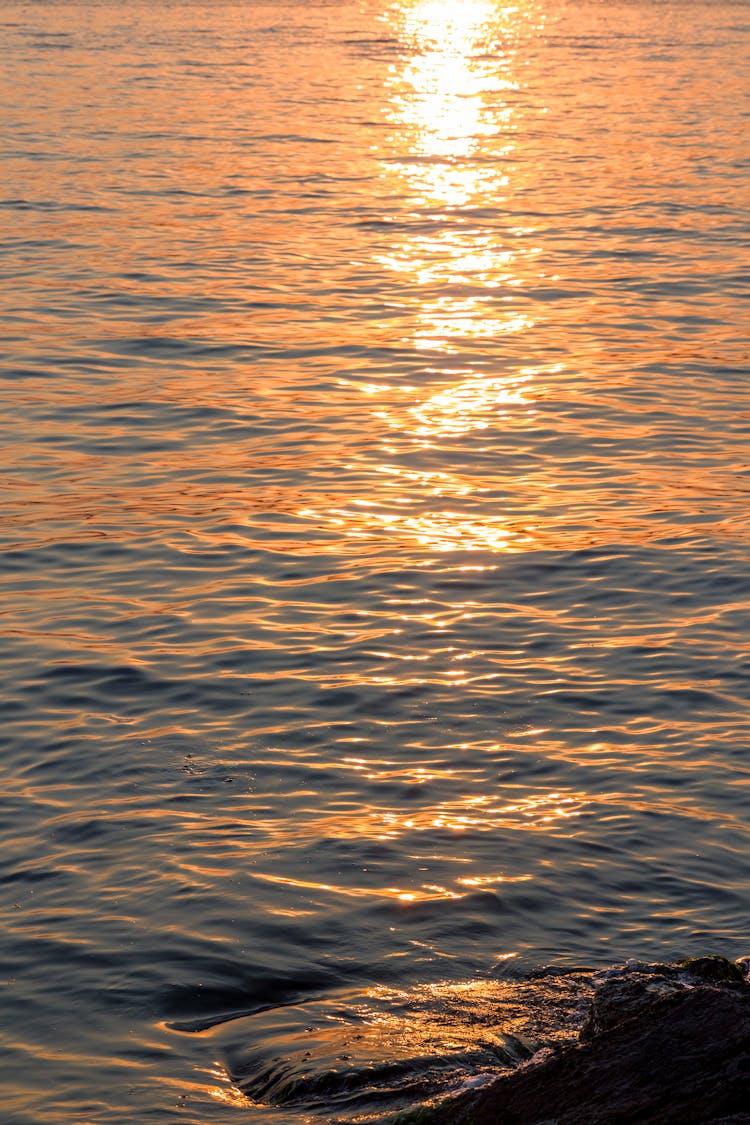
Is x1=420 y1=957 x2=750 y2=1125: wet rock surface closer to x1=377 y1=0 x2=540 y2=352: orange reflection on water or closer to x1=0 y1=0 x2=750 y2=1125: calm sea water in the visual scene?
x1=0 y1=0 x2=750 y2=1125: calm sea water

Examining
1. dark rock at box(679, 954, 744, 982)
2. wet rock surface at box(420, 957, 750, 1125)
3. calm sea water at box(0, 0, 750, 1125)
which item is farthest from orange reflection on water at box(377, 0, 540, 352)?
wet rock surface at box(420, 957, 750, 1125)

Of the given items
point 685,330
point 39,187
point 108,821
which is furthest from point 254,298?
point 108,821

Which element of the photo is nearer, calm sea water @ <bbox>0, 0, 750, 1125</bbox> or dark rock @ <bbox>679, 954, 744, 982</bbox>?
dark rock @ <bbox>679, 954, 744, 982</bbox>

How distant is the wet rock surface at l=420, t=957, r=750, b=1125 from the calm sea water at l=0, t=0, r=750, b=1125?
95 cm

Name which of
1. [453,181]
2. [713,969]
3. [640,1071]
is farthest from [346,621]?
[453,181]

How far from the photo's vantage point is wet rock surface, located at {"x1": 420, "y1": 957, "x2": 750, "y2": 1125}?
18.9ft

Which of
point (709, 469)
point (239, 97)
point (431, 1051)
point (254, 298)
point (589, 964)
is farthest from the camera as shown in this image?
point (239, 97)

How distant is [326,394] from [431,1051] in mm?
13074

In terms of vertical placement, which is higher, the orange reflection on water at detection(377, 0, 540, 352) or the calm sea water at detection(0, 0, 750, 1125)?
the orange reflection on water at detection(377, 0, 540, 352)

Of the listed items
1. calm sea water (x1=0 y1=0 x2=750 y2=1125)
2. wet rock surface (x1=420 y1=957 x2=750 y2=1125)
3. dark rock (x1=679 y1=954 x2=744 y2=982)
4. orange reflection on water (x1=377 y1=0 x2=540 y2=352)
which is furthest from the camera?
orange reflection on water (x1=377 y1=0 x2=540 y2=352)

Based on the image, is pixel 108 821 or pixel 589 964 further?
pixel 108 821

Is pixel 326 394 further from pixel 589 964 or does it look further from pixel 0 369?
pixel 589 964

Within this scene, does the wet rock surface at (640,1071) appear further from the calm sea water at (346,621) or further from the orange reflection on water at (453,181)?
the orange reflection on water at (453,181)

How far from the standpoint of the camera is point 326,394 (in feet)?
64.8
